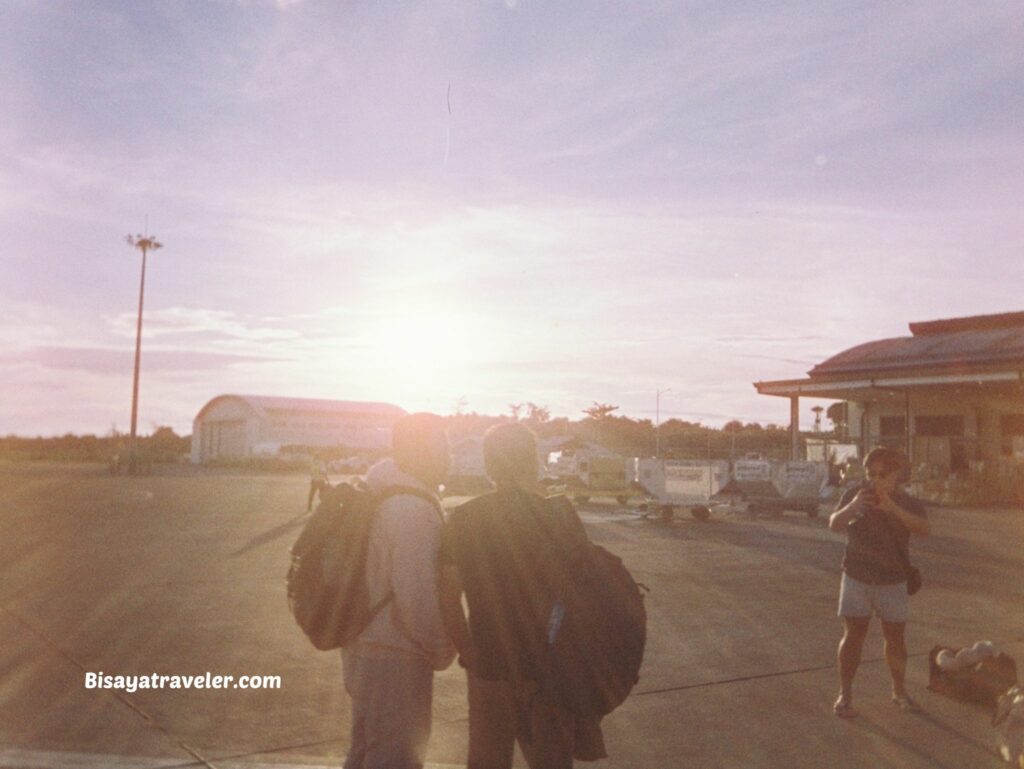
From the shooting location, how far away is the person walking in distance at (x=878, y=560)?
20.6ft

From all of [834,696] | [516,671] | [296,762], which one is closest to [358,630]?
[516,671]

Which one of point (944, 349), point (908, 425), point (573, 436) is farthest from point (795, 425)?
point (573, 436)

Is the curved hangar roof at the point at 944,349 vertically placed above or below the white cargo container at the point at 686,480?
above

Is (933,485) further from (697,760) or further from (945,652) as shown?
(697,760)

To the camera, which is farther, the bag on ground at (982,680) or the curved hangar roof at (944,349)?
the curved hangar roof at (944,349)

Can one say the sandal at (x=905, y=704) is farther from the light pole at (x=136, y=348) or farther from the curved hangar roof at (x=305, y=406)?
the curved hangar roof at (x=305, y=406)

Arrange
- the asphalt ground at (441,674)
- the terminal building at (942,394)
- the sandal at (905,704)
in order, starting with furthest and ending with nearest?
the terminal building at (942,394) < the sandal at (905,704) < the asphalt ground at (441,674)

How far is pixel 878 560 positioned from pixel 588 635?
3.47 m

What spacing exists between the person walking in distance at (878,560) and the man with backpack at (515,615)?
3238 mm

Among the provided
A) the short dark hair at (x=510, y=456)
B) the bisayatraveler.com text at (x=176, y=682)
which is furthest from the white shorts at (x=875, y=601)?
the bisayatraveler.com text at (x=176, y=682)

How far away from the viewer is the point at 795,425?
3494 cm

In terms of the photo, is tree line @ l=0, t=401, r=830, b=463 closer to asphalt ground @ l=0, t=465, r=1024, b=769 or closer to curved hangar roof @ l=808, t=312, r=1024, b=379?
curved hangar roof @ l=808, t=312, r=1024, b=379

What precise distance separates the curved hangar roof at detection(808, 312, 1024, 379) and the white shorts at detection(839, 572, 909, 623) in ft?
81.6

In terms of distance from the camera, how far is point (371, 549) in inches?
145
